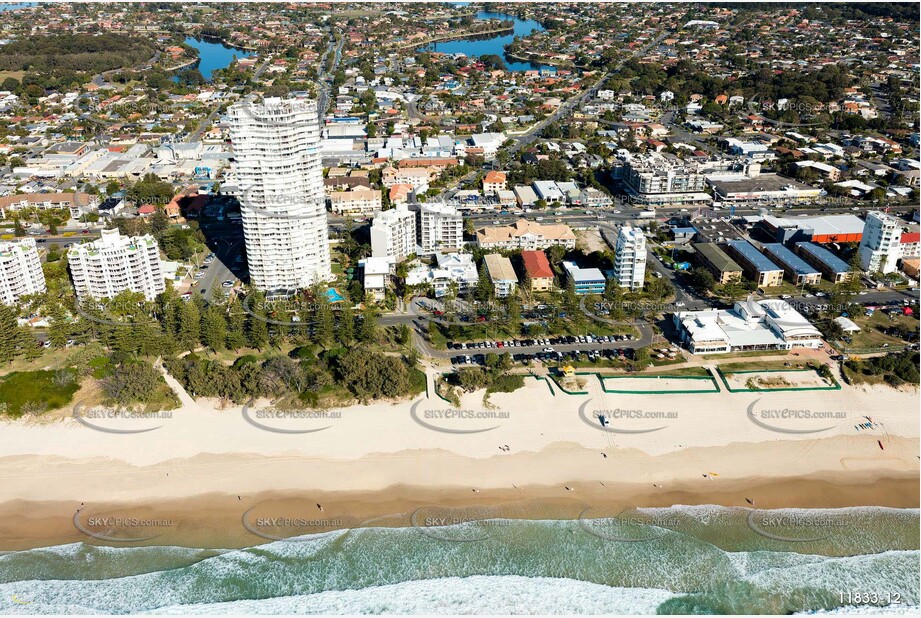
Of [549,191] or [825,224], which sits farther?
[549,191]

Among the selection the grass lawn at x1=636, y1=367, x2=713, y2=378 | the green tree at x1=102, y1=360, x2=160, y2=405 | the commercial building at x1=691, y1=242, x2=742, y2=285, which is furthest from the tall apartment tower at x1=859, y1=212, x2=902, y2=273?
the green tree at x1=102, y1=360, x2=160, y2=405

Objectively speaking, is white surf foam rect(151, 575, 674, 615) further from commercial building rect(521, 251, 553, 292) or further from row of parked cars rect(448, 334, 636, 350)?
commercial building rect(521, 251, 553, 292)

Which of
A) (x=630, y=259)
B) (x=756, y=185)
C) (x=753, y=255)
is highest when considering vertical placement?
(x=630, y=259)

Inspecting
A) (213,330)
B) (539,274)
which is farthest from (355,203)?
(213,330)

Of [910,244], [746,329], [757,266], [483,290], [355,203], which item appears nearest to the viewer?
[746,329]

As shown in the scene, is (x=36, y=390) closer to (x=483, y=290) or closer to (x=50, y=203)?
(x=483, y=290)

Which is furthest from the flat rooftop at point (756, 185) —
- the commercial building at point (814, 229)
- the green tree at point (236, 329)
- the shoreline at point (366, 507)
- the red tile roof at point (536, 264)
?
the green tree at point (236, 329)

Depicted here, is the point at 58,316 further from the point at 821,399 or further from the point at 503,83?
the point at 503,83
